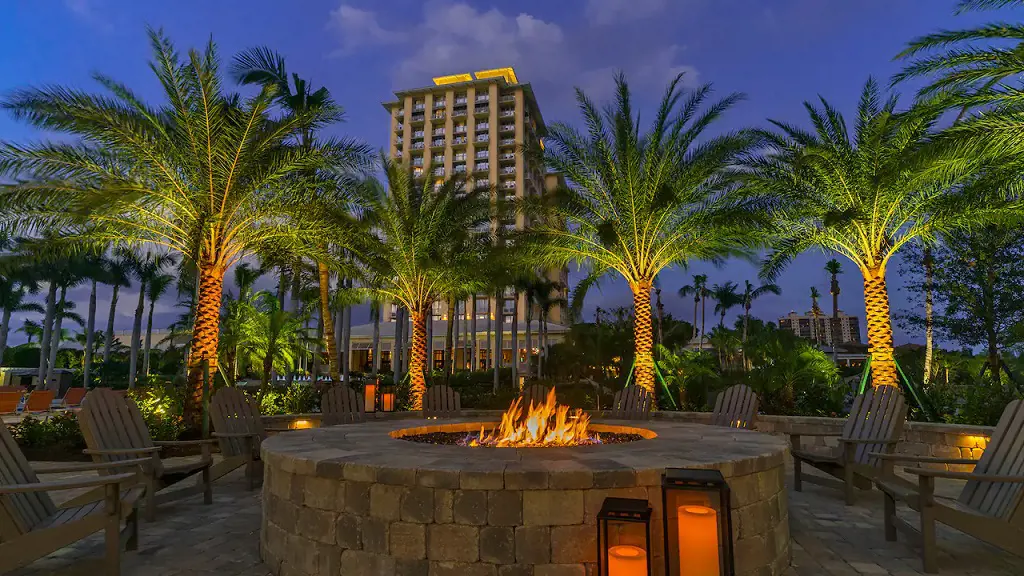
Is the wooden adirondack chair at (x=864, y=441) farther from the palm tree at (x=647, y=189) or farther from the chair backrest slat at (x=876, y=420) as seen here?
the palm tree at (x=647, y=189)

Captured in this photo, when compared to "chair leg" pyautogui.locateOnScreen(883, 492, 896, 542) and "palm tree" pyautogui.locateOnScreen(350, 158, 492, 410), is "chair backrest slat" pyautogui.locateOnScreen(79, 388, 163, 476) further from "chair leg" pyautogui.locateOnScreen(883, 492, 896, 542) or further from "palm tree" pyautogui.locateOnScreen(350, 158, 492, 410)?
"palm tree" pyautogui.locateOnScreen(350, 158, 492, 410)

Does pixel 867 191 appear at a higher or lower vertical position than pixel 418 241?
higher

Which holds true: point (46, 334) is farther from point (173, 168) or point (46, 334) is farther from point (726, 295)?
point (726, 295)

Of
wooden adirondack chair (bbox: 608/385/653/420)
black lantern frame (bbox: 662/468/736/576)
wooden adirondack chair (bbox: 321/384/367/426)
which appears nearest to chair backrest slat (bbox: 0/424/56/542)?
black lantern frame (bbox: 662/468/736/576)

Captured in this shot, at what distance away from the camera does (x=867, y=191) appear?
10555 mm

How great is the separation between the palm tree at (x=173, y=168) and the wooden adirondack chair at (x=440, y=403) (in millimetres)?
4272

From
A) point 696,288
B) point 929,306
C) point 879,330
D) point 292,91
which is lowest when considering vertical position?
point 879,330

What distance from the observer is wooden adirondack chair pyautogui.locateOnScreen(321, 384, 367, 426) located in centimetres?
867

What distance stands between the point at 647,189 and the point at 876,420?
693 cm

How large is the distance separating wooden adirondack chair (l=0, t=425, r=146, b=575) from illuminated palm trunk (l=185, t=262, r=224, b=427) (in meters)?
6.68

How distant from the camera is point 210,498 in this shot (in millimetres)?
5852

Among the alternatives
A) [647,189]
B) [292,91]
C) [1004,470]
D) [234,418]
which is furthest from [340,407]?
[292,91]

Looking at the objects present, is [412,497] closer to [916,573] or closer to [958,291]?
[916,573]

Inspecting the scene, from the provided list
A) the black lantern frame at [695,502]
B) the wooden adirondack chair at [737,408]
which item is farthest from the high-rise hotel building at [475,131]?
the black lantern frame at [695,502]
